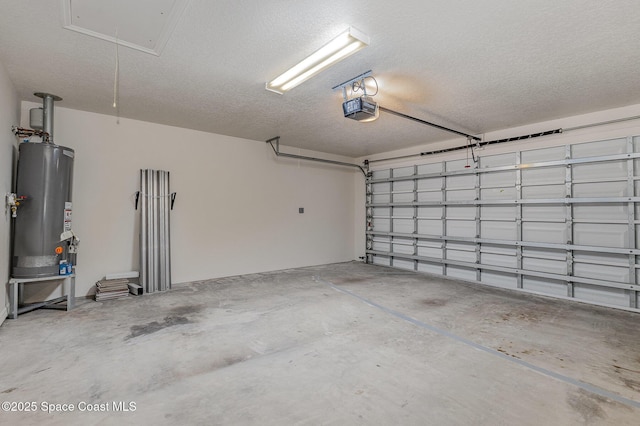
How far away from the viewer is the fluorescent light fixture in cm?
232

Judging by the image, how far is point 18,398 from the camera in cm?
191

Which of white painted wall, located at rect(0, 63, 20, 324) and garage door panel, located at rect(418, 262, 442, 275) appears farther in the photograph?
garage door panel, located at rect(418, 262, 442, 275)

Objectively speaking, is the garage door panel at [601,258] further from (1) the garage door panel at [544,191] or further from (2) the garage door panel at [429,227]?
(2) the garage door panel at [429,227]

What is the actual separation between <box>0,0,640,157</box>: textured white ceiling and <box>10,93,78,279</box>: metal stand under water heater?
837mm

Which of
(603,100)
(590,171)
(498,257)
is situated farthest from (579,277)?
(603,100)

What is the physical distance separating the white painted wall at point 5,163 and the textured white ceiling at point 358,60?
223 millimetres

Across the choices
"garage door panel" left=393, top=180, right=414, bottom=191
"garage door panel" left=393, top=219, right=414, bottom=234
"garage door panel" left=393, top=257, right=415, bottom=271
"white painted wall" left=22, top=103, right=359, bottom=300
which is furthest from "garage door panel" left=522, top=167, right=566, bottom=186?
"white painted wall" left=22, top=103, right=359, bottom=300

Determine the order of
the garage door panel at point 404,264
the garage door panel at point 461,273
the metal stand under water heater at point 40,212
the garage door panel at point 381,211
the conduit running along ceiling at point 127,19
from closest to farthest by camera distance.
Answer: the conduit running along ceiling at point 127,19, the metal stand under water heater at point 40,212, the garage door panel at point 461,273, the garage door panel at point 404,264, the garage door panel at point 381,211

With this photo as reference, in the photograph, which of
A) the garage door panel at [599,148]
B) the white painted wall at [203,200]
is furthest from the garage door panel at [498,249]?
the white painted wall at [203,200]

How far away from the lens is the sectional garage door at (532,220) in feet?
13.1

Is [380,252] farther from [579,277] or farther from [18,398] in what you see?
[18,398]

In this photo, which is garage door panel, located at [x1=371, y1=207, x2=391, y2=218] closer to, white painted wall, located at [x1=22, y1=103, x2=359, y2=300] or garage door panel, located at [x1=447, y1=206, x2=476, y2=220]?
white painted wall, located at [x1=22, y1=103, x2=359, y2=300]

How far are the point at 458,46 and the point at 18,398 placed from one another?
4.31 m

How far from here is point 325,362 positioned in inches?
94.8
